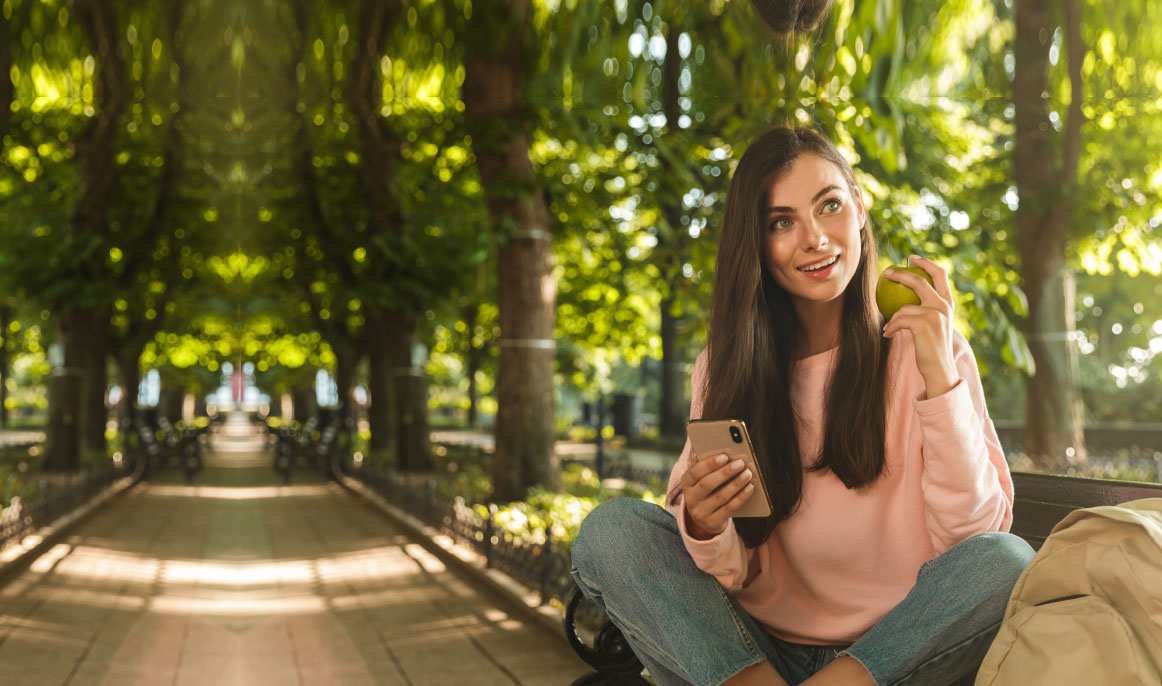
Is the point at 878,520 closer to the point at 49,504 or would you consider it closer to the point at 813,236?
the point at 813,236

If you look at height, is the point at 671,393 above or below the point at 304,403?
above

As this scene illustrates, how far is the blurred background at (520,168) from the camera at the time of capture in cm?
548

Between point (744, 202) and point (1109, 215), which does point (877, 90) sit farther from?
point (1109, 215)

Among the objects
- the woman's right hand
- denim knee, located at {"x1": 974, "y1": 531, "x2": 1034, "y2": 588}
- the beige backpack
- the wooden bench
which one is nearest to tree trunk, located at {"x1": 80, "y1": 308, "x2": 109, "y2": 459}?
the wooden bench

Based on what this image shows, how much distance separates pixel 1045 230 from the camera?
962cm

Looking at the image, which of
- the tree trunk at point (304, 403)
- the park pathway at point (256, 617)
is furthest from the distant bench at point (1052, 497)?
the tree trunk at point (304, 403)

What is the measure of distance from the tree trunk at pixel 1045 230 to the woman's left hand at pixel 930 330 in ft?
27.4

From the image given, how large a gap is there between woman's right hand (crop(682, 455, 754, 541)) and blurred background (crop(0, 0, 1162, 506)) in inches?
60.0

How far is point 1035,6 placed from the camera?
970 centimetres

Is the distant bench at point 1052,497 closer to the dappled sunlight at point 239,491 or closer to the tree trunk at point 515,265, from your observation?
the tree trunk at point 515,265

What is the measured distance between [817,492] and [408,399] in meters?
12.3

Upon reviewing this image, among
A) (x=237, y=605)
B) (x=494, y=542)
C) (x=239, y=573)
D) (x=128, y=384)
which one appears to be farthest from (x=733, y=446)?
(x=128, y=384)

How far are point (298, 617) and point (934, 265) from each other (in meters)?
4.71

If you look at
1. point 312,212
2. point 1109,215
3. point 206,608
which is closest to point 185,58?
point 206,608
